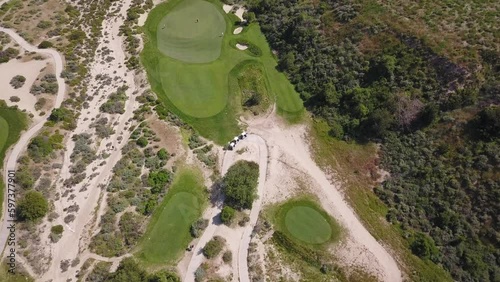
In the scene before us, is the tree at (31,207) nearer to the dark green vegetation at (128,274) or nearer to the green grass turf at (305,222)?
the dark green vegetation at (128,274)

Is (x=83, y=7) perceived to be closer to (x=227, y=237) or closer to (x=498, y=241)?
(x=227, y=237)

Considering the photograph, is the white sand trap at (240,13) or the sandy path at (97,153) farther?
the white sand trap at (240,13)

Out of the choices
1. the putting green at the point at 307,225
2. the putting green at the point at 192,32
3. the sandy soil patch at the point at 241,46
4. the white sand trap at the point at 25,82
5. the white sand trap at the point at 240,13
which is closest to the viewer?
the putting green at the point at 307,225

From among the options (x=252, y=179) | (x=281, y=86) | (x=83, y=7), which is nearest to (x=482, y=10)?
(x=281, y=86)

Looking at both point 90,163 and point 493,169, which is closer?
point 493,169

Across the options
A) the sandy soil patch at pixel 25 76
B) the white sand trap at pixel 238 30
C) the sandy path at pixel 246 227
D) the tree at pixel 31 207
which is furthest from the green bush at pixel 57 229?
the white sand trap at pixel 238 30

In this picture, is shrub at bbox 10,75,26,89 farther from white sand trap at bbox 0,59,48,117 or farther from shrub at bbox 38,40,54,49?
shrub at bbox 38,40,54,49

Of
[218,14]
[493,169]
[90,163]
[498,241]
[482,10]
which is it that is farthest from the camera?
[218,14]
